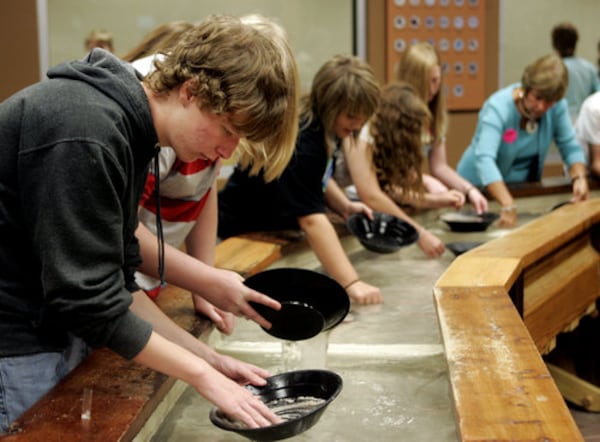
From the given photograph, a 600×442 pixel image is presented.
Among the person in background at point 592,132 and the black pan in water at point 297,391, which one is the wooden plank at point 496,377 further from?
the person in background at point 592,132

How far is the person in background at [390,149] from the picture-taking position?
3445mm

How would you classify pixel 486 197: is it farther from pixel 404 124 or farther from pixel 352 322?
→ pixel 352 322

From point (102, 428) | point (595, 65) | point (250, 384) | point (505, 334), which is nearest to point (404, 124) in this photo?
point (505, 334)

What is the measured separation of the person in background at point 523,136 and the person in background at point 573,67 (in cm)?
201

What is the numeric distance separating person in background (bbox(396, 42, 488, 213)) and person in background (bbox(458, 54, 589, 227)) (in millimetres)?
157

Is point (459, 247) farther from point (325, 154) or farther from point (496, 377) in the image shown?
point (496, 377)

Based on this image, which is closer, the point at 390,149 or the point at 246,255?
the point at 246,255

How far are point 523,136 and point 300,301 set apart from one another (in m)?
3.06

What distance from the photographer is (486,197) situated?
15.0 feet

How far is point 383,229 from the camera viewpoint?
3408 mm

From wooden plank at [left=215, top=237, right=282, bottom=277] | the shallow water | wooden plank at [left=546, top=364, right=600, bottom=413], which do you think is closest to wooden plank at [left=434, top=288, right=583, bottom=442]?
the shallow water

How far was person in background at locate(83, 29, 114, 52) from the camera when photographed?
234 inches

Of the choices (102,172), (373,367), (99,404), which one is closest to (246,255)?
(373,367)

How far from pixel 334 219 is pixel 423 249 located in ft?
1.38
